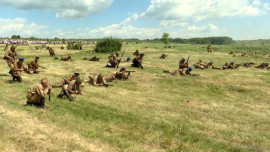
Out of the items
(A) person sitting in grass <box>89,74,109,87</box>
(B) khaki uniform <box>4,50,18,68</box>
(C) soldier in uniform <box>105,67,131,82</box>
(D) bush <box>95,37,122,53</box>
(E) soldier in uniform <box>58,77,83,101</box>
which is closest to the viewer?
(E) soldier in uniform <box>58,77,83,101</box>

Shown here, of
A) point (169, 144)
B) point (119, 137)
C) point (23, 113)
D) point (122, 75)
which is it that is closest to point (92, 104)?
point (23, 113)

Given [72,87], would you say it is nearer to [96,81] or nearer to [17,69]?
[96,81]

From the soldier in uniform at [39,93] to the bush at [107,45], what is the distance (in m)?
33.1

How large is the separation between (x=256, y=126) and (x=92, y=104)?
726 centimetres

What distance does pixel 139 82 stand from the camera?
18.1 meters

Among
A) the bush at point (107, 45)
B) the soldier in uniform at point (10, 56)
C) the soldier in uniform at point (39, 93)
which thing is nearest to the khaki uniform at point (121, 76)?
the soldier in uniform at point (10, 56)

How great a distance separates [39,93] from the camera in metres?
10.6

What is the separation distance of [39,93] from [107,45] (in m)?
34.3

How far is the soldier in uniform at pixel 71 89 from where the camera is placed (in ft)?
41.4

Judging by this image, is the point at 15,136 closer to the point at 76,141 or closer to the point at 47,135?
the point at 47,135

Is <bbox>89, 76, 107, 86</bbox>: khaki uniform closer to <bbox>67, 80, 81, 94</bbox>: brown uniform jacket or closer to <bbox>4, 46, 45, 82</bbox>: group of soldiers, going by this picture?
<bbox>67, 80, 81, 94</bbox>: brown uniform jacket

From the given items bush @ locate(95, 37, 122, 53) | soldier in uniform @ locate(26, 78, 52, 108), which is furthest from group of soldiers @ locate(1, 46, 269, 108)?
bush @ locate(95, 37, 122, 53)

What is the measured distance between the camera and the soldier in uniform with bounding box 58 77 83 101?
12.6 metres

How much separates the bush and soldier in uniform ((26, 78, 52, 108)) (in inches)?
1304
